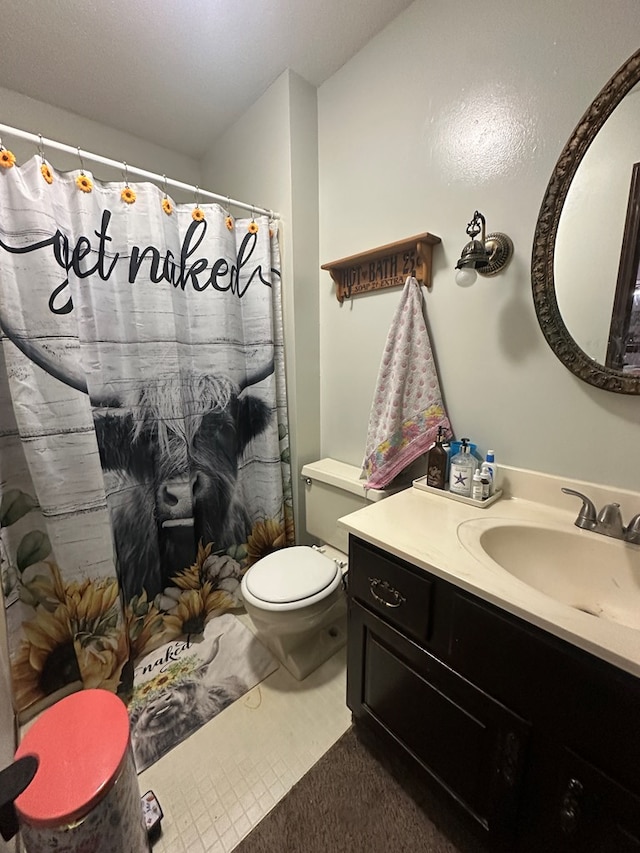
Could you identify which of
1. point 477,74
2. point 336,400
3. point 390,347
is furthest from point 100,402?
point 477,74

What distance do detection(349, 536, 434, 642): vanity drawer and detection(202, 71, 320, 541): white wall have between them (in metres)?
0.83

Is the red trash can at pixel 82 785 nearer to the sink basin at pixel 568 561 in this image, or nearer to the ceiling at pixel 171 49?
the sink basin at pixel 568 561

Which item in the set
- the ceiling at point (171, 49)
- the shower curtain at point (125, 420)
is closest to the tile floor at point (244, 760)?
the shower curtain at point (125, 420)

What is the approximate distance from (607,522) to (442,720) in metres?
0.65

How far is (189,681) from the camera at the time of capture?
138cm

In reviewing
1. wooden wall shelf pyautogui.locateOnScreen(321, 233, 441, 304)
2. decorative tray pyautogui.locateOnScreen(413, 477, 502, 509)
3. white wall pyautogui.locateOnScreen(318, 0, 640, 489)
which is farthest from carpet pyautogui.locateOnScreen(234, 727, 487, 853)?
wooden wall shelf pyautogui.locateOnScreen(321, 233, 441, 304)

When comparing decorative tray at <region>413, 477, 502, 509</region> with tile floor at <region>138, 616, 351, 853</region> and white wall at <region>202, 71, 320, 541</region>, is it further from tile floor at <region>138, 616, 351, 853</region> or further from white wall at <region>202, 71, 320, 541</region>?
tile floor at <region>138, 616, 351, 853</region>

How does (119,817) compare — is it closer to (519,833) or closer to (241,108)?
(519,833)

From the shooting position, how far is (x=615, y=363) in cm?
93

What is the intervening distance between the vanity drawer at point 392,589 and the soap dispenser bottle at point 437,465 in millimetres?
388

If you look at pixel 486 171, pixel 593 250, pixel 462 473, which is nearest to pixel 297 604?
pixel 462 473

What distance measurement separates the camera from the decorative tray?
1.08 meters

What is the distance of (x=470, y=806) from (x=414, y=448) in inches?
37.5

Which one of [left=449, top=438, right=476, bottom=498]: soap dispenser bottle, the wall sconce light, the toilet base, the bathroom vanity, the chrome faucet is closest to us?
the bathroom vanity
